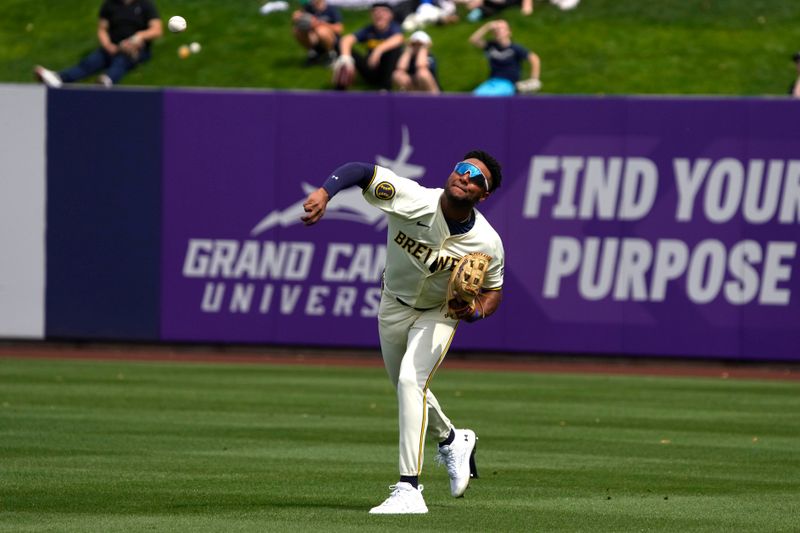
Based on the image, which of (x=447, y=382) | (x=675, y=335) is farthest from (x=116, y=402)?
(x=675, y=335)

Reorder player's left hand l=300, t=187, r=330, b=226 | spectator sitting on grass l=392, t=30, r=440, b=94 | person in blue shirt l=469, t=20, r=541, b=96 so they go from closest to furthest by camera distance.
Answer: player's left hand l=300, t=187, r=330, b=226 < spectator sitting on grass l=392, t=30, r=440, b=94 < person in blue shirt l=469, t=20, r=541, b=96

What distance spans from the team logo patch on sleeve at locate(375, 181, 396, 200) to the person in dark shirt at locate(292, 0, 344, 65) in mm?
16949

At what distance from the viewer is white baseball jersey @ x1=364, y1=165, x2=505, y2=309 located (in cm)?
916

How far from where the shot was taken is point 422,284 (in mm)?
9422

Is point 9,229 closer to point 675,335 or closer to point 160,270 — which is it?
point 160,270

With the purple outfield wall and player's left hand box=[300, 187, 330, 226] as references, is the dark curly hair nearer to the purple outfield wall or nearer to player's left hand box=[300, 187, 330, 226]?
player's left hand box=[300, 187, 330, 226]

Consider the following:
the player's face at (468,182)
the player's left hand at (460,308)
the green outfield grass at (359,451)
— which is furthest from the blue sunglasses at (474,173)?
the green outfield grass at (359,451)

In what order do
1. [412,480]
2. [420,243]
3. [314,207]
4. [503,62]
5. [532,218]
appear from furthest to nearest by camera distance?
[503,62]
[532,218]
[420,243]
[412,480]
[314,207]

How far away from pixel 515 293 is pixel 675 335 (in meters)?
2.26

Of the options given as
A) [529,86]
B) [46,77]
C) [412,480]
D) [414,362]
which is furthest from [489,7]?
[412,480]

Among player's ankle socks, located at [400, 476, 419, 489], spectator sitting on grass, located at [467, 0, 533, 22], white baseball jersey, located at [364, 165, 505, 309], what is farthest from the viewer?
spectator sitting on grass, located at [467, 0, 533, 22]

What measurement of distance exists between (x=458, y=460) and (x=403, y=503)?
2.79 ft

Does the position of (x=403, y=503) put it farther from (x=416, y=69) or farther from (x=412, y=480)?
(x=416, y=69)

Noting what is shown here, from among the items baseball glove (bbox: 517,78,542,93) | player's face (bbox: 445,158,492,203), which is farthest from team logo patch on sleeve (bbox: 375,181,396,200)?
baseball glove (bbox: 517,78,542,93)
